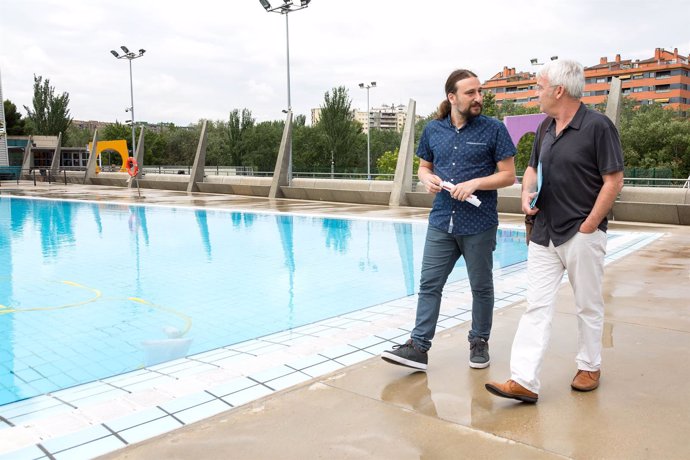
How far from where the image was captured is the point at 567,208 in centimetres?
300

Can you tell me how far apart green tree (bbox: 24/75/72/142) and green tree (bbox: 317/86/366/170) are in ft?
98.7

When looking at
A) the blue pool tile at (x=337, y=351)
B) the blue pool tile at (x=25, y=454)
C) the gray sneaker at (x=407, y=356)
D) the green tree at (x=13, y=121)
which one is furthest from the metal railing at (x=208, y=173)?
the green tree at (x=13, y=121)

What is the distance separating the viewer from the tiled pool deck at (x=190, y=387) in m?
2.68

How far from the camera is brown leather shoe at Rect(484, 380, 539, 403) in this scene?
2972mm

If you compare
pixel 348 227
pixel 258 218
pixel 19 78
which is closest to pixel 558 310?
pixel 348 227

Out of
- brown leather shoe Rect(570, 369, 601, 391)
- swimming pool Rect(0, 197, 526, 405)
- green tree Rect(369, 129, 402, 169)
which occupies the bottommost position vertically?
swimming pool Rect(0, 197, 526, 405)

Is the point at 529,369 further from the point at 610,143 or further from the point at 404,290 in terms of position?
the point at 404,290

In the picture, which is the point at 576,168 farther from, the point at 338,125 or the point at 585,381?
the point at 338,125

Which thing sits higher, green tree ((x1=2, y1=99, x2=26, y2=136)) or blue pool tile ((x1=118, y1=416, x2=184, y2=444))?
green tree ((x1=2, y1=99, x2=26, y2=136))

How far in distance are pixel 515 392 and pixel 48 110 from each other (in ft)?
220

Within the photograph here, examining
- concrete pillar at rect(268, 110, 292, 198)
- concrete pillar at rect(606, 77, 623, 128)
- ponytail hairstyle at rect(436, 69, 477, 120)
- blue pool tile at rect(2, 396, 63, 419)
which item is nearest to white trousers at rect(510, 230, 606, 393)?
ponytail hairstyle at rect(436, 69, 477, 120)

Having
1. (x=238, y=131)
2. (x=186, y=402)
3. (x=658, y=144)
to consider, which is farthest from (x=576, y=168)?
(x=238, y=131)

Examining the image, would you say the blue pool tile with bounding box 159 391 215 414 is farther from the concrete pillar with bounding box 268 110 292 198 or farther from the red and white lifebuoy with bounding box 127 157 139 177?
the red and white lifebuoy with bounding box 127 157 139 177

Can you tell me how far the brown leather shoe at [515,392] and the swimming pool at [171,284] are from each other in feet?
8.20
